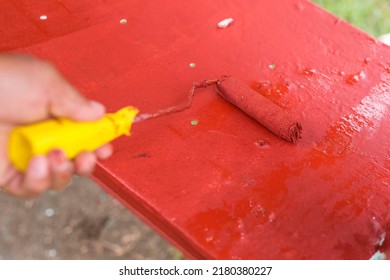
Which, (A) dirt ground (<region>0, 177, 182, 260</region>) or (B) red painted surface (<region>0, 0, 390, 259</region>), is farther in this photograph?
(A) dirt ground (<region>0, 177, 182, 260</region>)

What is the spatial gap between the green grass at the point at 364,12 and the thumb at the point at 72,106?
2.07 m

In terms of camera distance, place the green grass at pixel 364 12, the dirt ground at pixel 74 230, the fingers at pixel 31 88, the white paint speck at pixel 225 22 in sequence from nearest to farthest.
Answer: the fingers at pixel 31 88
the white paint speck at pixel 225 22
the dirt ground at pixel 74 230
the green grass at pixel 364 12

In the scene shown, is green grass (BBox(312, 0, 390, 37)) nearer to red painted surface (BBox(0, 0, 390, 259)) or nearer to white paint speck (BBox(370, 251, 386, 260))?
red painted surface (BBox(0, 0, 390, 259))

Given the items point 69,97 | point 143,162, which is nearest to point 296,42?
point 143,162

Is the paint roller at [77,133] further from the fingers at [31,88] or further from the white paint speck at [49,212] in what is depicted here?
the white paint speck at [49,212]

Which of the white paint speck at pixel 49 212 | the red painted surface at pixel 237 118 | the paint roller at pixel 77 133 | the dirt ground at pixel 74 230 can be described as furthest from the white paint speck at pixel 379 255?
the white paint speck at pixel 49 212

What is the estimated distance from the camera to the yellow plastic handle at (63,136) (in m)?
0.75

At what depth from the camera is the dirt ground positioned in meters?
1.81

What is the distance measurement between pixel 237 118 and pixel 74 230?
107 cm

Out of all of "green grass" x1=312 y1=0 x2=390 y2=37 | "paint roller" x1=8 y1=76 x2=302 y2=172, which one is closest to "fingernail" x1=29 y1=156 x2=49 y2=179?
"paint roller" x1=8 y1=76 x2=302 y2=172

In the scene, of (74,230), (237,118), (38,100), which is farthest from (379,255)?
(74,230)

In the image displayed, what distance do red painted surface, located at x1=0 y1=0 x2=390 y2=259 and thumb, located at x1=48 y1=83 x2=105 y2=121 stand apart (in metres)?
0.17

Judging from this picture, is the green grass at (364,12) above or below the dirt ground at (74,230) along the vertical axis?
above

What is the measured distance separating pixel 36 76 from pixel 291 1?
0.84 metres
